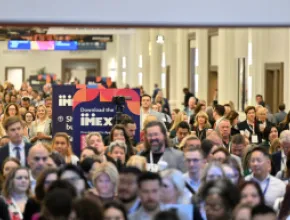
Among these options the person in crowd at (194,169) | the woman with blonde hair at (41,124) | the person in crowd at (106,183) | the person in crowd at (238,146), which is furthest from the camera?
the woman with blonde hair at (41,124)

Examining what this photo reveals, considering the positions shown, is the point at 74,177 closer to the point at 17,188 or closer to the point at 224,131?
the point at 17,188

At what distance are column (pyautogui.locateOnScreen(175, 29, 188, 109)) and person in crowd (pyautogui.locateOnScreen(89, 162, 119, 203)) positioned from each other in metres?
29.2

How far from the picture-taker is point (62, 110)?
17.7 meters

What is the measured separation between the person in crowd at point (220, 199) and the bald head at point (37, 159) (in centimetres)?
248

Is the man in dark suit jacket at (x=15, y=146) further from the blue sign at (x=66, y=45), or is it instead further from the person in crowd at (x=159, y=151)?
the blue sign at (x=66, y=45)

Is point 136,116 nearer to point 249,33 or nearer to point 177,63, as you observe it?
point 249,33

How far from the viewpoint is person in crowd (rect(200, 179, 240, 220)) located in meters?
8.55

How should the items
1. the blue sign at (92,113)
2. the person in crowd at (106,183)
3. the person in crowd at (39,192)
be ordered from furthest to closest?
the blue sign at (92,113)
the person in crowd at (106,183)
the person in crowd at (39,192)

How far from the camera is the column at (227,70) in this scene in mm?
31500

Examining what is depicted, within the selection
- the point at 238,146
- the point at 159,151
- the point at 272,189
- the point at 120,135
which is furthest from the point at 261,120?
the point at 272,189

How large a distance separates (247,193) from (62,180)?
1671 millimetres

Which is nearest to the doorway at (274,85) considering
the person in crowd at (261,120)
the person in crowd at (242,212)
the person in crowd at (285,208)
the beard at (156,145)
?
the person in crowd at (261,120)

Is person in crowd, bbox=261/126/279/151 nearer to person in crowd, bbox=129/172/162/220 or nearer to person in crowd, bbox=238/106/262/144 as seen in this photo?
person in crowd, bbox=238/106/262/144

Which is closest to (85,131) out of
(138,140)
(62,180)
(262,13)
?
(138,140)
